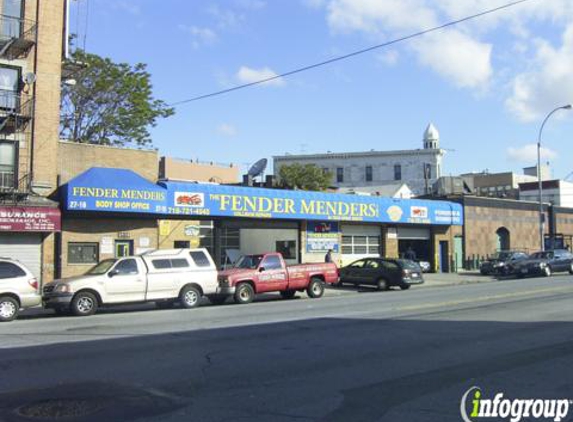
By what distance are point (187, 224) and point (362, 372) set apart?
24977 millimetres

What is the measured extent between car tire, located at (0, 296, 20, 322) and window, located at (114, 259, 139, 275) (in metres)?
3.00

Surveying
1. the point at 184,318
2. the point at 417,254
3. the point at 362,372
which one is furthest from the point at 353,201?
the point at 362,372

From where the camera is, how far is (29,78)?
23.0 m

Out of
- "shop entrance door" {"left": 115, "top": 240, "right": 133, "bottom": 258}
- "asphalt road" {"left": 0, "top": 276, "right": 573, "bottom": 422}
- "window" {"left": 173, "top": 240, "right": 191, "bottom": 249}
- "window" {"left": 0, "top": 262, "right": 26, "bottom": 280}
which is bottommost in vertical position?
"asphalt road" {"left": 0, "top": 276, "right": 573, "bottom": 422}

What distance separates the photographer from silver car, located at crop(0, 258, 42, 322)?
16422 mm

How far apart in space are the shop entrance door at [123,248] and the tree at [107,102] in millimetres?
14386

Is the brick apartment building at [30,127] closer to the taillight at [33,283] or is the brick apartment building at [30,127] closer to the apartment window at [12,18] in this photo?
the apartment window at [12,18]

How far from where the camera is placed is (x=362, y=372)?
27.7ft

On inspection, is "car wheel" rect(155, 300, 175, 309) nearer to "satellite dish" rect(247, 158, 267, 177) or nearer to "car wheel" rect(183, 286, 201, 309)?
"car wheel" rect(183, 286, 201, 309)

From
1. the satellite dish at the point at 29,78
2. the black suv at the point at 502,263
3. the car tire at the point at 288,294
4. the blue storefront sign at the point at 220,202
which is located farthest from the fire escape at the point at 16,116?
the black suv at the point at 502,263

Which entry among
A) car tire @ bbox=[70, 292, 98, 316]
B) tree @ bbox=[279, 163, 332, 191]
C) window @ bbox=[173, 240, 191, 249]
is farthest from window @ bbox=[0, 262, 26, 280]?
tree @ bbox=[279, 163, 332, 191]

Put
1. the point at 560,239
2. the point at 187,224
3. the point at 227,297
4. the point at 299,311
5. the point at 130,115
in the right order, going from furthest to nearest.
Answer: the point at 560,239 < the point at 130,115 < the point at 187,224 < the point at 227,297 < the point at 299,311

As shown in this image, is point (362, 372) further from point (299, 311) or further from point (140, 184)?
point (140, 184)

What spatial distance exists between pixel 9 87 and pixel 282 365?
1889cm
